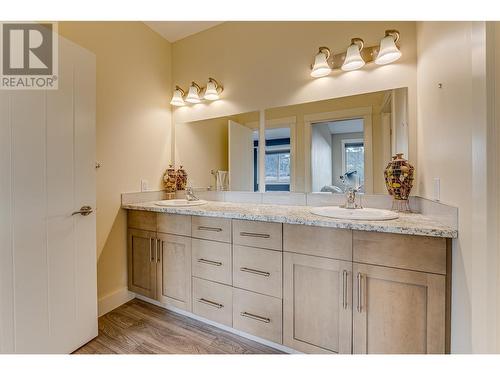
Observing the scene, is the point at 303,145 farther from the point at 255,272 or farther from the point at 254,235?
the point at 255,272

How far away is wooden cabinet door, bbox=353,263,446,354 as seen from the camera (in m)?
1.05

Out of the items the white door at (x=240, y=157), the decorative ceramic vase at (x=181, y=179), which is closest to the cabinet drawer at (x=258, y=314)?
the white door at (x=240, y=157)

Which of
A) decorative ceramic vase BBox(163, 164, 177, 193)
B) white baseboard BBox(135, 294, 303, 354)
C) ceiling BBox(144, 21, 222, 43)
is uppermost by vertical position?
ceiling BBox(144, 21, 222, 43)

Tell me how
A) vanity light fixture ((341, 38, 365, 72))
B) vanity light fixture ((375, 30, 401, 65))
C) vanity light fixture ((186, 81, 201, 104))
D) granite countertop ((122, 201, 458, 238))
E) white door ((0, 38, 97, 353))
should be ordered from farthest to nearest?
vanity light fixture ((186, 81, 201, 104)), vanity light fixture ((341, 38, 365, 72)), vanity light fixture ((375, 30, 401, 65)), white door ((0, 38, 97, 353)), granite countertop ((122, 201, 458, 238))

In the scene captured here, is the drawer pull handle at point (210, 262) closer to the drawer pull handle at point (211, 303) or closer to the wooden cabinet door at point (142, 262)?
the drawer pull handle at point (211, 303)

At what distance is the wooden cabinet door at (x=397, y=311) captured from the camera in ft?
3.45

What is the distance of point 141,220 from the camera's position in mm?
2012

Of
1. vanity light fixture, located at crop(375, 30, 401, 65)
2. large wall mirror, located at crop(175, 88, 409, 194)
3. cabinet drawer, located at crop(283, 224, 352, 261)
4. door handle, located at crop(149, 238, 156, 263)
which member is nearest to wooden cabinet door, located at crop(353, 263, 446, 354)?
cabinet drawer, located at crop(283, 224, 352, 261)

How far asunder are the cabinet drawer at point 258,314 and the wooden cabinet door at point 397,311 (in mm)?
433

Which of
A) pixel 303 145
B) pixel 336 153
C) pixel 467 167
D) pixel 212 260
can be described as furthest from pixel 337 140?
pixel 212 260

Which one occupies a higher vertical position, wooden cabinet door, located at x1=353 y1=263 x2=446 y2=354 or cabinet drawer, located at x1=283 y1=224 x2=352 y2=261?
cabinet drawer, located at x1=283 y1=224 x2=352 y2=261

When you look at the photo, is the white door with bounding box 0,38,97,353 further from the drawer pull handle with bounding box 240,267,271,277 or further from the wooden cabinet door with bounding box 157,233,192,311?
the drawer pull handle with bounding box 240,267,271,277

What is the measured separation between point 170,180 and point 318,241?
1.69m
